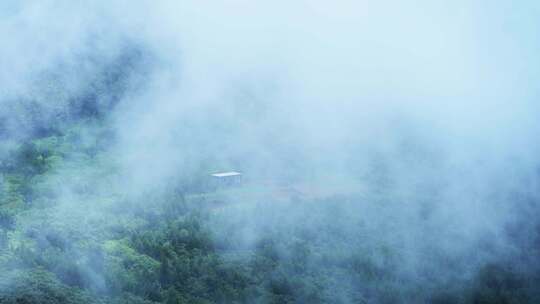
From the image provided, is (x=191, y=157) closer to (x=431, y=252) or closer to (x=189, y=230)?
(x=189, y=230)

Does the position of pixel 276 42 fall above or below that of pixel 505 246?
above

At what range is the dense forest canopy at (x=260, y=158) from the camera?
4.79 metres

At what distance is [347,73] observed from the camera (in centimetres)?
494

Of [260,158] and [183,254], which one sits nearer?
[183,254]

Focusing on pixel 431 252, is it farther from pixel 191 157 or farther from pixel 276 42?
pixel 191 157

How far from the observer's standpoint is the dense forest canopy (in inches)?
189

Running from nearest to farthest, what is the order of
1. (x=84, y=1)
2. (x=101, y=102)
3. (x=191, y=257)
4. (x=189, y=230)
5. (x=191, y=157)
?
(x=84, y=1), (x=191, y=257), (x=189, y=230), (x=101, y=102), (x=191, y=157)

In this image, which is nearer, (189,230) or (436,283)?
(436,283)

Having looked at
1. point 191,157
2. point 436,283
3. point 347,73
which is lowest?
point 436,283

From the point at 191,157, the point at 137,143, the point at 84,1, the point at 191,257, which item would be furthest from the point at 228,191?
the point at 84,1

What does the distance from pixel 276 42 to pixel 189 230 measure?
2.46 m

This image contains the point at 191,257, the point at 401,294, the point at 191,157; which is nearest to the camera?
the point at 401,294

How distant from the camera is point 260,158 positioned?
764cm

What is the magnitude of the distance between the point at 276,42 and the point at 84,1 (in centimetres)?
174
